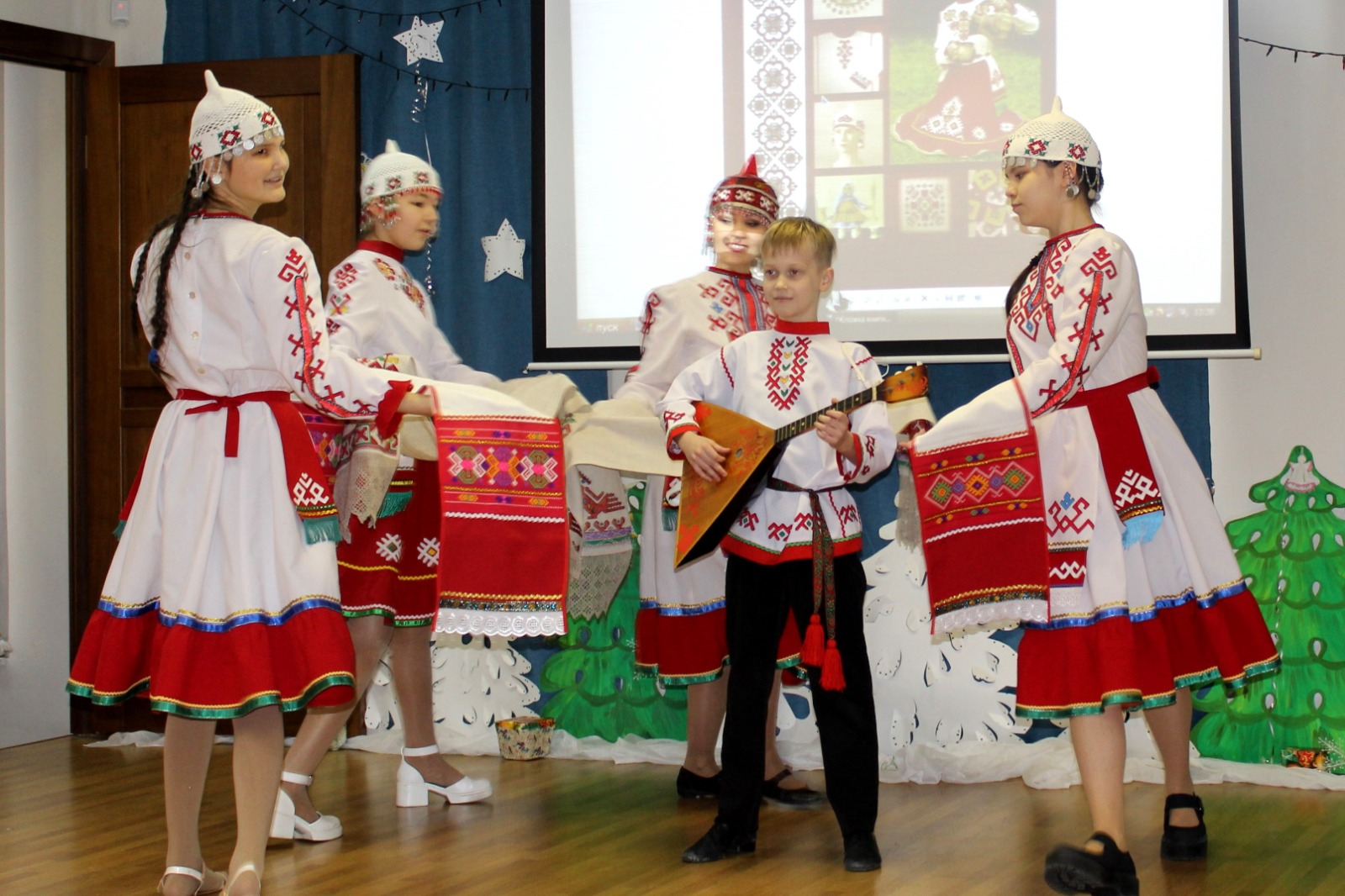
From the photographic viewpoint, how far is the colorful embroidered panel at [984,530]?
8.45 ft

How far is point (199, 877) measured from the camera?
258cm

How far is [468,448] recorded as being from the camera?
2631 mm

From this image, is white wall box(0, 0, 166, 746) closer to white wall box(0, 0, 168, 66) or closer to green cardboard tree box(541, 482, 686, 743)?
white wall box(0, 0, 168, 66)

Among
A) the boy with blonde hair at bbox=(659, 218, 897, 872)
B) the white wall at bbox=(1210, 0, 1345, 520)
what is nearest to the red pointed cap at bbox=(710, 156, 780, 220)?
the boy with blonde hair at bbox=(659, 218, 897, 872)

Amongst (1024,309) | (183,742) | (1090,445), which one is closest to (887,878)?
(1090,445)

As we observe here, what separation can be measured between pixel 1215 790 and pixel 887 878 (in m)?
1.29

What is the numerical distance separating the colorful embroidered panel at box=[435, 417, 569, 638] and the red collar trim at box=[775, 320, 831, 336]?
55 cm

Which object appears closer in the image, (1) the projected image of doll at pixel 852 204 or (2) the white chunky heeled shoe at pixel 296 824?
(2) the white chunky heeled shoe at pixel 296 824

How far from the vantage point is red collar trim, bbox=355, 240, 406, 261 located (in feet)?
11.1

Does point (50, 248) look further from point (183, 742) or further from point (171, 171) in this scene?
point (183, 742)

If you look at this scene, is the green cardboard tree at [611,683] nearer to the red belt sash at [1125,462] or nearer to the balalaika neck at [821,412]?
the balalaika neck at [821,412]

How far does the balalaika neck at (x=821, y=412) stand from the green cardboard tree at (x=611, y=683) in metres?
1.61

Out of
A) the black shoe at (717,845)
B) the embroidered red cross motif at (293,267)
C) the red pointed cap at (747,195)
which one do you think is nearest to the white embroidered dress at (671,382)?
the red pointed cap at (747,195)

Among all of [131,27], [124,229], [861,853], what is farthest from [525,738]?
[131,27]
